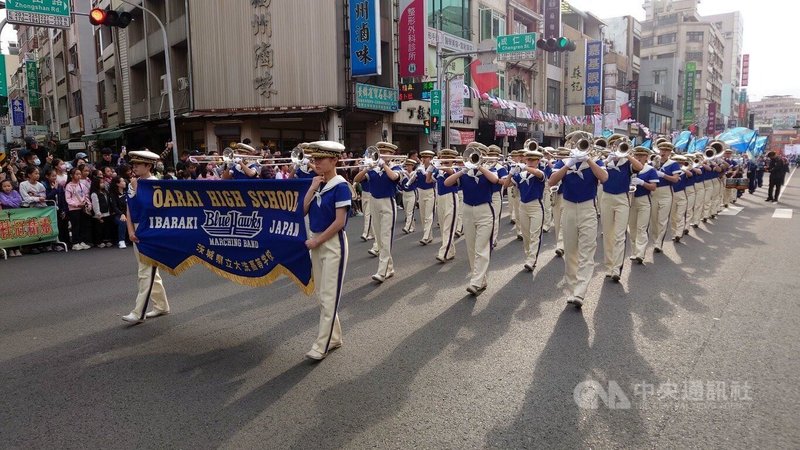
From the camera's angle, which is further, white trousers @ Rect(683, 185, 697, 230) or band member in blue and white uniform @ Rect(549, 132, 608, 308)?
white trousers @ Rect(683, 185, 697, 230)

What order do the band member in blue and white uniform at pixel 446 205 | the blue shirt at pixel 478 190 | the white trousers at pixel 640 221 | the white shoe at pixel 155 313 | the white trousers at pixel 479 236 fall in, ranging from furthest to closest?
the band member in blue and white uniform at pixel 446 205, the white trousers at pixel 640 221, the blue shirt at pixel 478 190, the white trousers at pixel 479 236, the white shoe at pixel 155 313

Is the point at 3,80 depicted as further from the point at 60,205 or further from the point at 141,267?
the point at 141,267

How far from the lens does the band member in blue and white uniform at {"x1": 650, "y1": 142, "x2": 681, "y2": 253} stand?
962 centimetres

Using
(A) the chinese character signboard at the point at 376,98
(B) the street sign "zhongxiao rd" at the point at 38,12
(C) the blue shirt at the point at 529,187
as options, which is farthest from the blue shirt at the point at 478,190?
(A) the chinese character signboard at the point at 376,98

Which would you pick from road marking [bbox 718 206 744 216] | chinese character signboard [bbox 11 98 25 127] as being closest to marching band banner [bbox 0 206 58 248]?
road marking [bbox 718 206 744 216]

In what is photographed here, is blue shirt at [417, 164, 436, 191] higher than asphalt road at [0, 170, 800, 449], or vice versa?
blue shirt at [417, 164, 436, 191]

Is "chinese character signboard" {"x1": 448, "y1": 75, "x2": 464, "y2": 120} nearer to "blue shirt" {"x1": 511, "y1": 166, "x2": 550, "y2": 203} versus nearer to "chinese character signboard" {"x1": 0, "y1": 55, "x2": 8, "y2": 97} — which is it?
"blue shirt" {"x1": 511, "y1": 166, "x2": 550, "y2": 203}

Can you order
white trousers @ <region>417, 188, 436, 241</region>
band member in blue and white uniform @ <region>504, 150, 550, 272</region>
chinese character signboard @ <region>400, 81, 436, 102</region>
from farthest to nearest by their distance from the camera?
1. chinese character signboard @ <region>400, 81, 436, 102</region>
2. white trousers @ <region>417, 188, 436, 241</region>
3. band member in blue and white uniform @ <region>504, 150, 550, 272</region>

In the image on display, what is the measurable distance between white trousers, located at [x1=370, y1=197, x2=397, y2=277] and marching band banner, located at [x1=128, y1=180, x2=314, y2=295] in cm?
291

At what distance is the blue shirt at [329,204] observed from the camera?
4.67 m

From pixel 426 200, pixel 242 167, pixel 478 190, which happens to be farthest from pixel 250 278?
pixel 426 200

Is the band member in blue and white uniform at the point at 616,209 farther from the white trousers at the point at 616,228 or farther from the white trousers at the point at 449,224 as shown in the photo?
the white trousers at the point at 449,224

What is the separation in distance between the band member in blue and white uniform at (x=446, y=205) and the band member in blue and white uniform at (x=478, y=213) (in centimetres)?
158

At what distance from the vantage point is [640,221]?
883 cm
